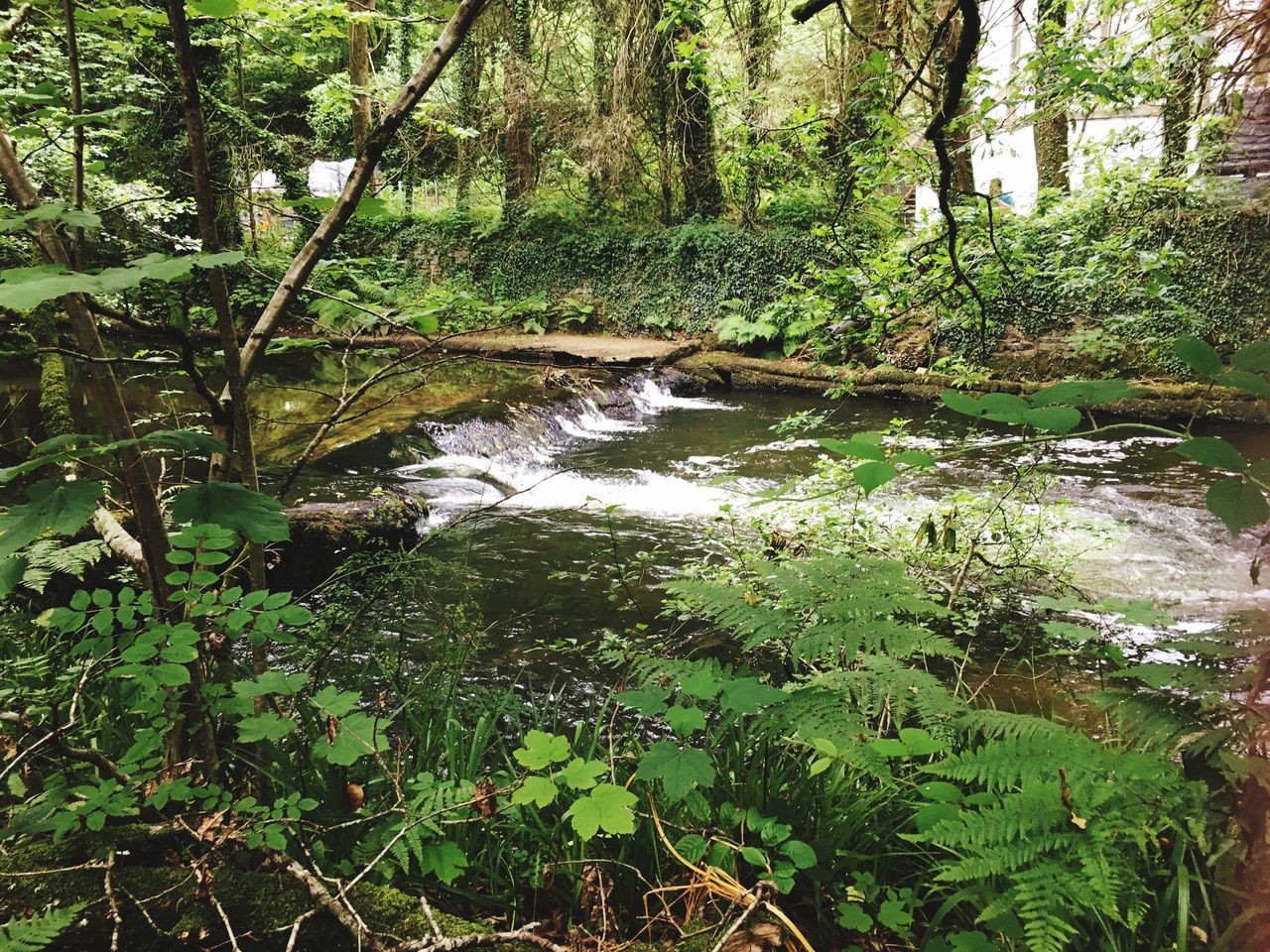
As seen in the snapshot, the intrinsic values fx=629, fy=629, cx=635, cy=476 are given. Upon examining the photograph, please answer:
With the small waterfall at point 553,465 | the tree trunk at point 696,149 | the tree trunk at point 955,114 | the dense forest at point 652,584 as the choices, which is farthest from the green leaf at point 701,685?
the tree trunk at point 696,149

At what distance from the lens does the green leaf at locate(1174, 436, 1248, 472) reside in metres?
1.12

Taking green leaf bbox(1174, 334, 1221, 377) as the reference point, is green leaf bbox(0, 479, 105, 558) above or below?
below

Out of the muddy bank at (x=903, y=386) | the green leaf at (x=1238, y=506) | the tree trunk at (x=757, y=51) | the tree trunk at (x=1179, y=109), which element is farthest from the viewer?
the tree trunk at (x=757, y=51)

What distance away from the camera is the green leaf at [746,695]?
51.1 inches

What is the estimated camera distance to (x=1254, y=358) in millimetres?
1127

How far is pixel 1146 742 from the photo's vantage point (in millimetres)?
1576

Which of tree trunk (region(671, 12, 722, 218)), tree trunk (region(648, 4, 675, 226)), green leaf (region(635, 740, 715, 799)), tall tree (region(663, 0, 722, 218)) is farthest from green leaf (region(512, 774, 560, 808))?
tree trunk (region(671, 12, 722, 218))

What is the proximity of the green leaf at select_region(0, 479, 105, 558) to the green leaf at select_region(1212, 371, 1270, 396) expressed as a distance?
186 cm

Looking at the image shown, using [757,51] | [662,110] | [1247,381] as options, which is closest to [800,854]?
[1247,381]

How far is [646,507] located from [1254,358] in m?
5.82

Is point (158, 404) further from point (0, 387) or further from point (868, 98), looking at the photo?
point (868, 98)

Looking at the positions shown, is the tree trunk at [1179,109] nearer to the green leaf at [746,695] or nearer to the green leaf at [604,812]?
the green leaf at [746,695]

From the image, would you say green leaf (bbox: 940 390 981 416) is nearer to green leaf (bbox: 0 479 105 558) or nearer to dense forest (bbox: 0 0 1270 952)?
dense forest (bbox: 0 0 1270 952)

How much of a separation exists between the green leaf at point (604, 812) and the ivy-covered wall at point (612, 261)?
1302cm
